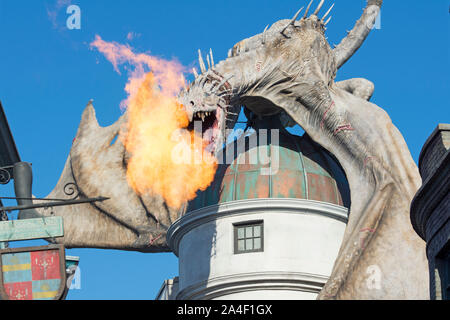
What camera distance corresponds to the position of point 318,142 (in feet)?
130

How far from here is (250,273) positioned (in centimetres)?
4025

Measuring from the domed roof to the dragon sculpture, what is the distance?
126cm

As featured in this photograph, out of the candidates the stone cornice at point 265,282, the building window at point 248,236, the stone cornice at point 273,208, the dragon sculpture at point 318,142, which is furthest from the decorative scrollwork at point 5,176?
the building window at point 248,236

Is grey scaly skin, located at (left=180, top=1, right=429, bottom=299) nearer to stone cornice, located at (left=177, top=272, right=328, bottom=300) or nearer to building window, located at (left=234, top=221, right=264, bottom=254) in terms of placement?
stone cornice, located at (left=177, top=272, right=328, bottom=300)

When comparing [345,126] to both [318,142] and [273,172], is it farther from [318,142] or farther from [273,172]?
[273,172]

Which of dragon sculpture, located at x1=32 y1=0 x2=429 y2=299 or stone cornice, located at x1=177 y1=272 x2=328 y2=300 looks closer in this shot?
dragon sculpture, located at x1=32 y1=0 x2=429 y2=299

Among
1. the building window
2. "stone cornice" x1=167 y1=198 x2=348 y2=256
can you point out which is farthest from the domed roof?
the building window

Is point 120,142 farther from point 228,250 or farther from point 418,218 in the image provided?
point 418,218

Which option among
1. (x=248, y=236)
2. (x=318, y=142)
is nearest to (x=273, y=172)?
(x=248, y=236)

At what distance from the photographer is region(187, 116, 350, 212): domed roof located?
1660 inches

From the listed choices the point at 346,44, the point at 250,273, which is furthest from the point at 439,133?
the point at 346,44

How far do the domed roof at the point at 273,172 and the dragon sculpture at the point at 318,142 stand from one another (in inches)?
49.7
